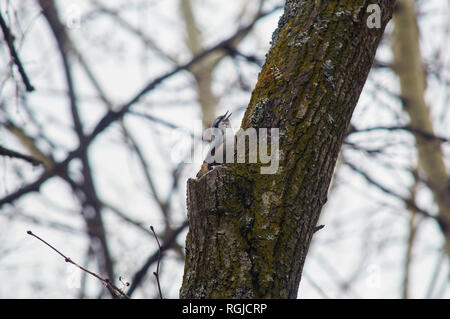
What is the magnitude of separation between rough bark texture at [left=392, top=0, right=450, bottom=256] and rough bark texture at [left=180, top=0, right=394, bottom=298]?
3.26 m

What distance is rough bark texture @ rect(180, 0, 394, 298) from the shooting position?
57.4 inches

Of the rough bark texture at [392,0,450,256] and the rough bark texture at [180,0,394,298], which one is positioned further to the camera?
the rough bark texture at [392,0,450,256]

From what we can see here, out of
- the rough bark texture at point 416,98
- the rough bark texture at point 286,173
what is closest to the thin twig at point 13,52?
the rough bark texture at point 286,173

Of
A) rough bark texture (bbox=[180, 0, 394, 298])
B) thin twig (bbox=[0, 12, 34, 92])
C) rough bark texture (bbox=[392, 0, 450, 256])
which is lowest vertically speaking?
rough bark texture (bbox=[180, 0, 394, 298])

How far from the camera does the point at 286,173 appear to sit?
1536 millimetres

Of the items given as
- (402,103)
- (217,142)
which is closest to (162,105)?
(402,103)

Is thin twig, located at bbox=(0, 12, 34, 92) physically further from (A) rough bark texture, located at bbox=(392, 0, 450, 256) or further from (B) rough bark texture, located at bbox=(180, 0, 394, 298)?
(A) rough bark texture, located at bbox=(392, 0, 450, 256)

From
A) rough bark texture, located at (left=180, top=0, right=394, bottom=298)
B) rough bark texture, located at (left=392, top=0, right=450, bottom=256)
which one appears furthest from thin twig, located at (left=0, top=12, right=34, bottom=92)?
rough bark texture, located at (left=392, top=0, right=450, bottom=256)

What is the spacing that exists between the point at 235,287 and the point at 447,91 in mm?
5243

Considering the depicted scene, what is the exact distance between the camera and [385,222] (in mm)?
7414

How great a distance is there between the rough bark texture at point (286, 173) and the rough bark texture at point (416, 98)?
3.26 m

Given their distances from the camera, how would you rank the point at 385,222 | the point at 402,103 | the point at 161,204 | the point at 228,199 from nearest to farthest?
the point at 228,199 < the point at 402,103 < the point at 161,204 < the point at 385,222

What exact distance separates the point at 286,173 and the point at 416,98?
12.4ft
